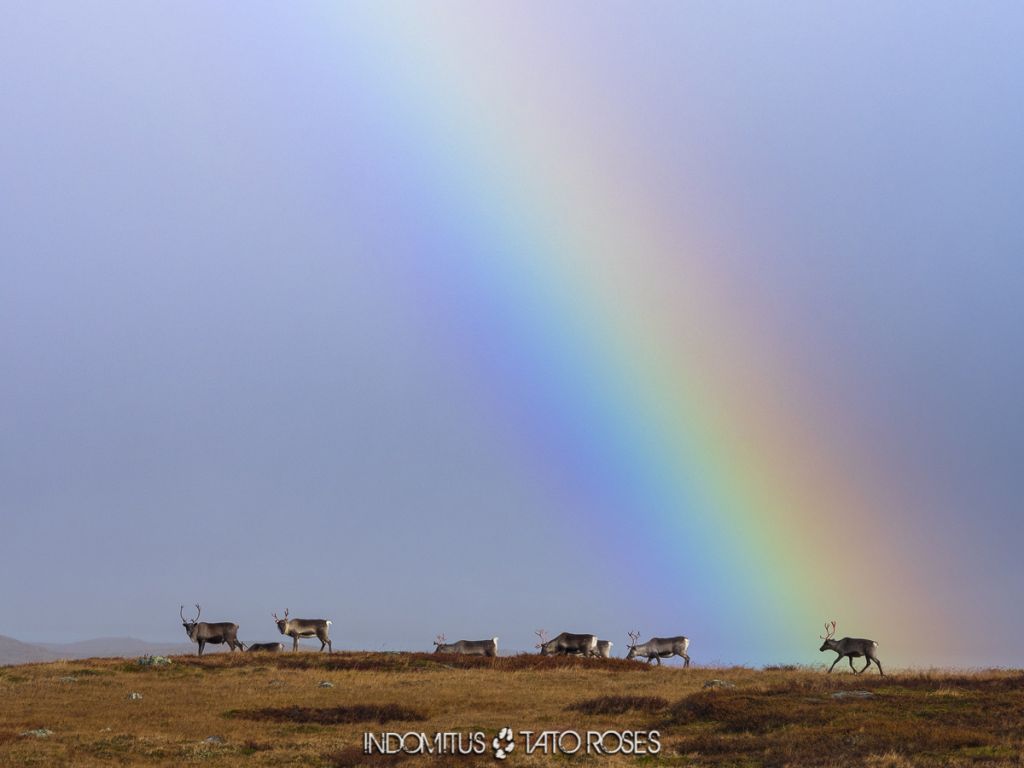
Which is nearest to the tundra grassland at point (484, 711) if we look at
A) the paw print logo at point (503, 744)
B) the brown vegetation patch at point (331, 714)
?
the brown vegetation patch at point (331, 714)

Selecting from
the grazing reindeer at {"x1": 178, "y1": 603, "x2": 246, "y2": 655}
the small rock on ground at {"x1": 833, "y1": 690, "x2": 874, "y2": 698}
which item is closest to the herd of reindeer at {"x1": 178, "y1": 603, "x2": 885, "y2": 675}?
the grazing reindeer at {"x1": 178, "y1": 603, "x2": 246, "y2": 655}

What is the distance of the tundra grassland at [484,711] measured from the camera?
810 inches

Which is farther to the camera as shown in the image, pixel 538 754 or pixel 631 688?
pixel 631 688

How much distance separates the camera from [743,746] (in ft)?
69.9

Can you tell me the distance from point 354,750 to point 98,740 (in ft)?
22.4

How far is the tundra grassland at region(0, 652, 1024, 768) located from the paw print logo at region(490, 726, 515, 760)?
1.17ft

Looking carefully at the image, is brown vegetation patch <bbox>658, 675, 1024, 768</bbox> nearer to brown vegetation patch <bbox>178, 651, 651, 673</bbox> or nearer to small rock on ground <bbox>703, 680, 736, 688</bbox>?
small rock on ground <bbox>703, 680, 736, 688</bbox>

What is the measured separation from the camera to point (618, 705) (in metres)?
28.6

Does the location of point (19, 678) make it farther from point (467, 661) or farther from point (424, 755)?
point (424, 755)

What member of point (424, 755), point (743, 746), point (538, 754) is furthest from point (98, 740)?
point (743, 746)

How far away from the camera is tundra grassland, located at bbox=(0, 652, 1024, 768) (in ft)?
67.5

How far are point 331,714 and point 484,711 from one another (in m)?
4.60

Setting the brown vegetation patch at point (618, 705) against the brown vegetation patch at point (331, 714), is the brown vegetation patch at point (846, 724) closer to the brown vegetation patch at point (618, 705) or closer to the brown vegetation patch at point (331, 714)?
the brown vegetation patch at point (618, 705)

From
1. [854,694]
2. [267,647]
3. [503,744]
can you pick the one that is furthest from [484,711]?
[267,647]
